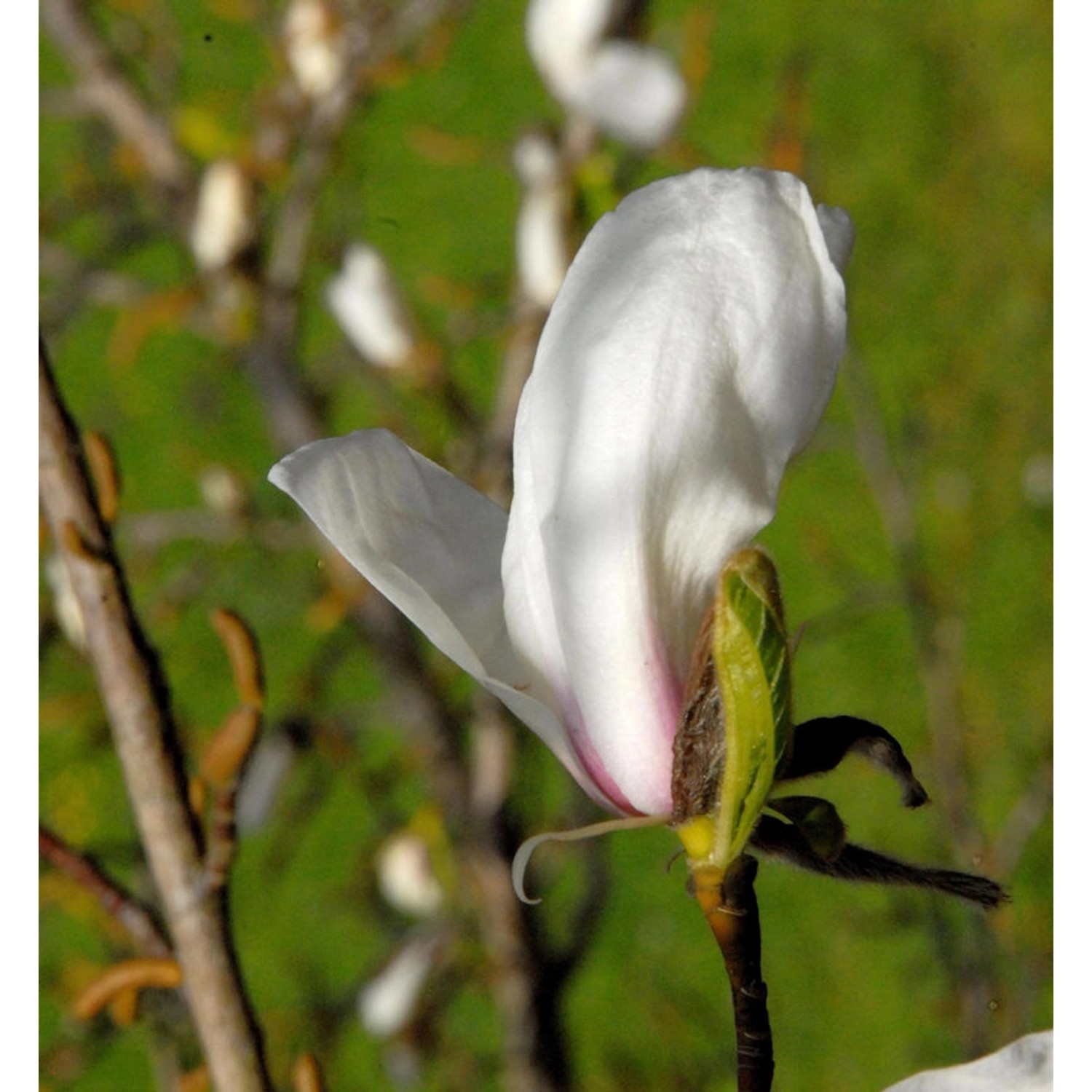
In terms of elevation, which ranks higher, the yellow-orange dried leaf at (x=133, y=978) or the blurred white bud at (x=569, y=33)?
the blurred white bud at (x=569, y=33)

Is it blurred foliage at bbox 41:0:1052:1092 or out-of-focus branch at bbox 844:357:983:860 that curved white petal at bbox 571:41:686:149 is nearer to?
blurred foliage at bbox 41:0:1052:1092

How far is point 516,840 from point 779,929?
Result: 29cm

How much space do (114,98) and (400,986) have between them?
15.7 inches

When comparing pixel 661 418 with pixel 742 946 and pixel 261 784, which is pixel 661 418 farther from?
pixel 261 784

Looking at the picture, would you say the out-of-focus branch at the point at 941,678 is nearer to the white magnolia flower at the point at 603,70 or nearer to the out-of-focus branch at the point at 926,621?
the out-of-focus branch at the point at 926,621

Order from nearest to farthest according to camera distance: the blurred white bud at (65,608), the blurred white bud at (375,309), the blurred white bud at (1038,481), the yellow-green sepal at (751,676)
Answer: the yellow-green sepal at (751,676), the blurred white bud at (65,608), the blurred white bud at (375,309), the blurred white bud at (1038,481)

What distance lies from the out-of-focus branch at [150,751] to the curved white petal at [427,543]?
70 millimetres

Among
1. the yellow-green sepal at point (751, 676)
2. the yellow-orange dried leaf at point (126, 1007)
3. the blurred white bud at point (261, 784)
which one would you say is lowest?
the yellow-orange dried leaf at point (126, 1007)

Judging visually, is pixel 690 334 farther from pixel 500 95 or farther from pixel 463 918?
pixel 500 95

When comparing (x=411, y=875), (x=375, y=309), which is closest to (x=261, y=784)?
(x=411, y=875)

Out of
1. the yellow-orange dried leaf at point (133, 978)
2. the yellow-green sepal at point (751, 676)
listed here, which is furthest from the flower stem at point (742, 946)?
the yellow-orange dried leaf at point (133, 978)

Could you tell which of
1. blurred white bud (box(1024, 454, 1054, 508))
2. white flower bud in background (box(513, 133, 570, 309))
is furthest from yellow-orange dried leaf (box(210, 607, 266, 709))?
blurred white bud (box(1024, 454, 1054, 508))

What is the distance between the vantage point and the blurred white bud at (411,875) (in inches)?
23.3

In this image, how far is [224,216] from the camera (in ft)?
1.72
